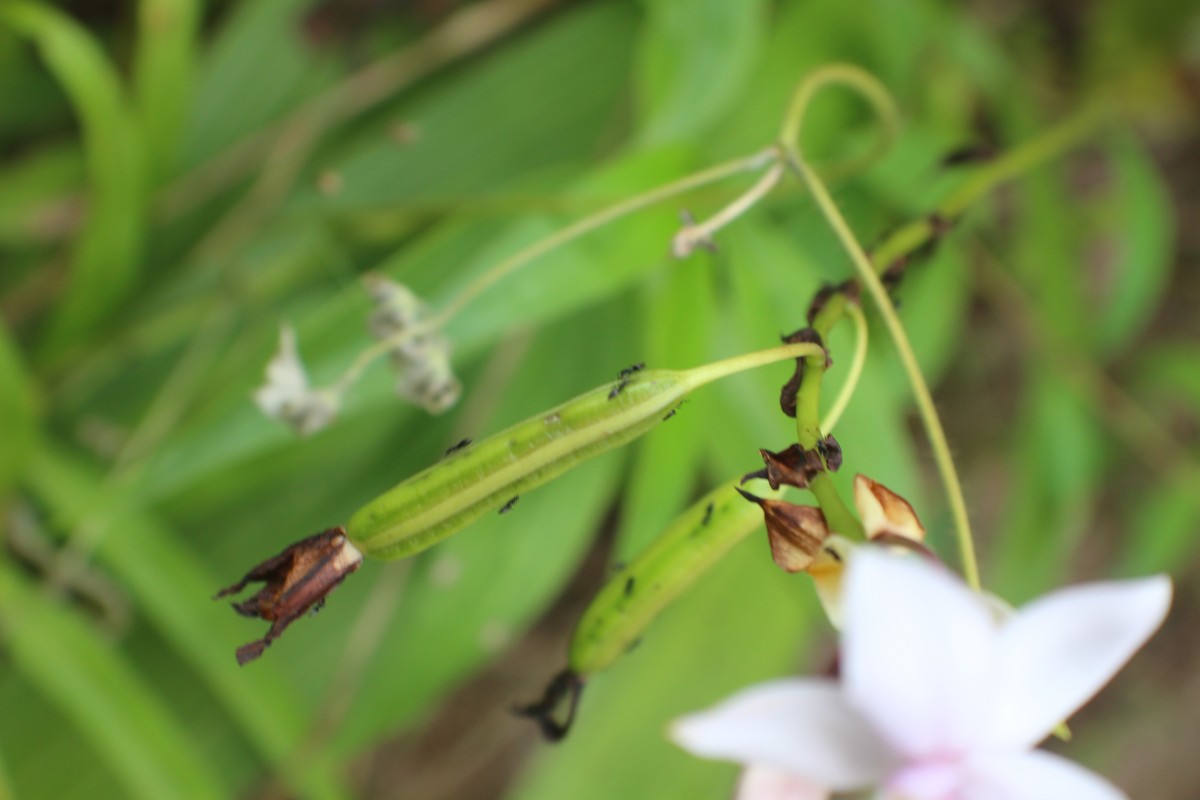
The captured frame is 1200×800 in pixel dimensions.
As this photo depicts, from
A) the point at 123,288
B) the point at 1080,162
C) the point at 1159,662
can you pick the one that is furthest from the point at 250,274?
the point at 1159,662

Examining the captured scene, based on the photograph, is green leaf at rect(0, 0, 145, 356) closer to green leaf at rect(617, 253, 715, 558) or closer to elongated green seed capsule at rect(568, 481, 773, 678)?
green leaf at rect(617, 253, 715, 558)

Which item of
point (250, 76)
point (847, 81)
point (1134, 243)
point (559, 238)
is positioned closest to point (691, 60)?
point (847, 81)

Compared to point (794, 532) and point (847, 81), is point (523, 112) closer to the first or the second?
point (847, 81)

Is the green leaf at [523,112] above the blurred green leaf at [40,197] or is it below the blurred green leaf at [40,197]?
below

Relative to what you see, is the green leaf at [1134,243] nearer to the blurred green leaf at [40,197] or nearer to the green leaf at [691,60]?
the green leaf at [691,60]

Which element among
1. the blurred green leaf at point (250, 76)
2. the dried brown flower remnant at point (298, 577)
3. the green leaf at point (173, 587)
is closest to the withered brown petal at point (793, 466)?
the dried brown flower remnant at point (298, 577)

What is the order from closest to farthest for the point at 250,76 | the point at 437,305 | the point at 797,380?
the point at 797,380 → the point at 437,305 → the point at 250,76
